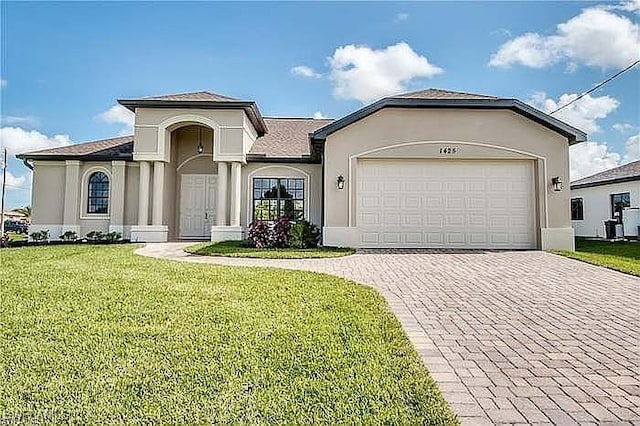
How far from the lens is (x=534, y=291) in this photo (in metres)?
6.74

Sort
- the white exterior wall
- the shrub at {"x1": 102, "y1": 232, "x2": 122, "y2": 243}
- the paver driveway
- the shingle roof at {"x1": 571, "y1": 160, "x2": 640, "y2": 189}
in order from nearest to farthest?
the paver driveway, the shrub at {"x1": 102, "y1": 232, "x2": 122, "y2": 243}, the white exterior wall, the shingle roof at {"x1": 571, "y1": 160, "x2": 640, "y2": 189}

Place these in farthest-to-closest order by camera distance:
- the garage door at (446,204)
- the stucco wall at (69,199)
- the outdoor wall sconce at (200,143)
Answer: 1. the outdoor wall sconce at (200,143)
2. the stucco wall at (69,199)
3. the garage door at (446,204)

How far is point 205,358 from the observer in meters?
3.44

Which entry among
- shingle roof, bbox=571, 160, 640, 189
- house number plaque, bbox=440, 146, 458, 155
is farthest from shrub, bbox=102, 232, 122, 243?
shingle roof, bbox=571, 160, 640, 189

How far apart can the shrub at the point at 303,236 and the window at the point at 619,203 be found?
48.1 ft

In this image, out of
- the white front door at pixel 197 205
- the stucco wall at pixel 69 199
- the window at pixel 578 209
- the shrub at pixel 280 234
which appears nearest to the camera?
the shrub at pixel 280 234

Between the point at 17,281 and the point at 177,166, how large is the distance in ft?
36.2

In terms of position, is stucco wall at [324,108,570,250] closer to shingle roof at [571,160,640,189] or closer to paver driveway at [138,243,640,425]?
paver driveway at [138,243,640,425]

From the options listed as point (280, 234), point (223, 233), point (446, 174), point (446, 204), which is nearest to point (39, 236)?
point (223, 233)

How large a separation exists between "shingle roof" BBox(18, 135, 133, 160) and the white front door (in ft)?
8.46

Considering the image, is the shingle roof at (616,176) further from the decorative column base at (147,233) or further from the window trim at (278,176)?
the decorative column base at (147,233)

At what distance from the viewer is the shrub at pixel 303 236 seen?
1302cm

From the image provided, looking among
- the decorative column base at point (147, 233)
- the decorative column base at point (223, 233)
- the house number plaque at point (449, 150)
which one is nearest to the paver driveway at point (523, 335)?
the house number plaque at point (449, 150)

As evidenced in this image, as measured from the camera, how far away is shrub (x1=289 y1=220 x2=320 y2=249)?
13.0 m
